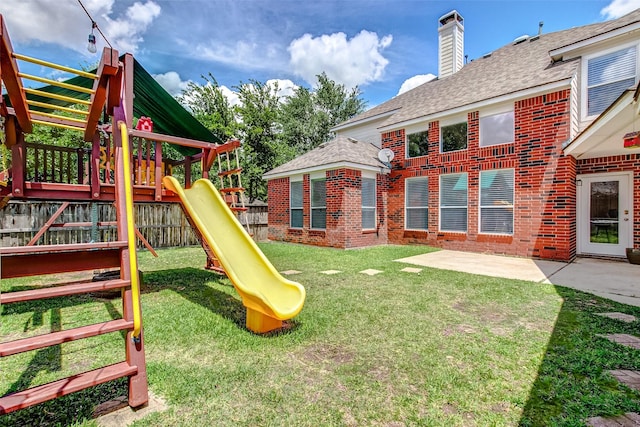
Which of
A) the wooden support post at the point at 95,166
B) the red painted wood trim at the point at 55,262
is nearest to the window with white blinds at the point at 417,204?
the wooden support post at the point at 95,166

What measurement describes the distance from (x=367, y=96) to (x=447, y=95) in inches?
823

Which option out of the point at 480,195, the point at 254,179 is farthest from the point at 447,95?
the point at 254,179

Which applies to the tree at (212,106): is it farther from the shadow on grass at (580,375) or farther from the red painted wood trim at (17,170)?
the shadow on grass at (580,375)

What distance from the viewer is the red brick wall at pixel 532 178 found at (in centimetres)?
750

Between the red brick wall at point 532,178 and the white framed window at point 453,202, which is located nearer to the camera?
the red brick wall at point 532,178

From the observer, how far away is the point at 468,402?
207 cm

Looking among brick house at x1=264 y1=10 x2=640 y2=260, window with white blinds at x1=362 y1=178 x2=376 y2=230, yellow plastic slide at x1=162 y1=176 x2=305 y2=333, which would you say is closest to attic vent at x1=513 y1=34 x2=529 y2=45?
brick house at x1=264 y1=10 x2=640 y2=260

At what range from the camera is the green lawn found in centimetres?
196

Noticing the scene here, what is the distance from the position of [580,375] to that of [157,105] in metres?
7.69

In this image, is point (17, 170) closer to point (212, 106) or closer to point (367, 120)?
point (367, 120)

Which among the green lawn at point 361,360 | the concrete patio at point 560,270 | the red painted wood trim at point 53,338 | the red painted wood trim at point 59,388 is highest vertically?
the red painted wood trim at point 53,338

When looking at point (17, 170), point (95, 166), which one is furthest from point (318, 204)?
point (17, 170)

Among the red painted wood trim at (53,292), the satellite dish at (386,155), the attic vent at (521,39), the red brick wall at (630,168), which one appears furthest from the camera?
the attic vent at (521,39)

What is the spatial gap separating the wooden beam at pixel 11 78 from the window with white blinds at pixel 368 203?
29.0ft
